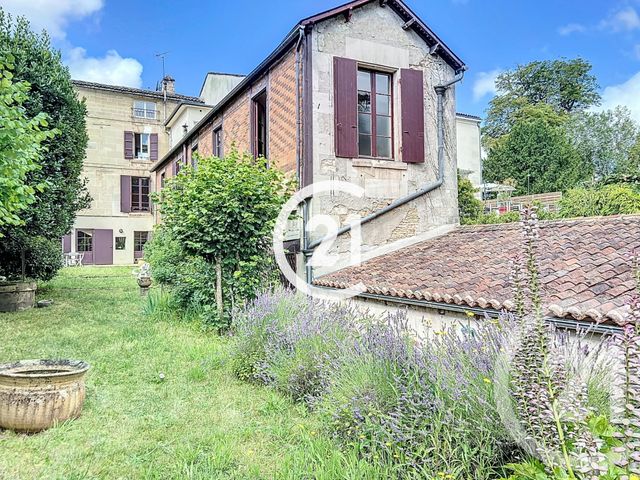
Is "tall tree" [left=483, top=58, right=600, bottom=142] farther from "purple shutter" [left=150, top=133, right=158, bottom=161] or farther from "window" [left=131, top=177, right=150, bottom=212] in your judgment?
"window" [left=131, top=177, right=150, bottom=212]

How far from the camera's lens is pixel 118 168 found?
25.6m

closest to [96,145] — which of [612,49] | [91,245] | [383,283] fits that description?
[91,245]

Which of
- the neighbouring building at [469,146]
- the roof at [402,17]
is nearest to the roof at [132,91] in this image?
the neighbouring building at [469,146]

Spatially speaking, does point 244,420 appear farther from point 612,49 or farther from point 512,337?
point 612,49

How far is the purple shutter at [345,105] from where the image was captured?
26.0 feet

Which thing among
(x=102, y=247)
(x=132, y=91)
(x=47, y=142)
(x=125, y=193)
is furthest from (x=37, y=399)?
(x=132, y=91)

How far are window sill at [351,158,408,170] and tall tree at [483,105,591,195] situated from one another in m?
16.4

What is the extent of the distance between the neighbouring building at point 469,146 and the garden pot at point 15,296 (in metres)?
17.6

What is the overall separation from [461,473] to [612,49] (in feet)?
109

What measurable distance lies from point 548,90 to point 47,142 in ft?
107

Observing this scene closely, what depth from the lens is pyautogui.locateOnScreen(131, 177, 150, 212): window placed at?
25984mm

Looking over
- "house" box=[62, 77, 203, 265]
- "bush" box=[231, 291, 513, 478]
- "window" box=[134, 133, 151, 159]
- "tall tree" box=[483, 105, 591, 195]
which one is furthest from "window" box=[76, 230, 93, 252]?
"bush" box=[231, 291, 513, 478]

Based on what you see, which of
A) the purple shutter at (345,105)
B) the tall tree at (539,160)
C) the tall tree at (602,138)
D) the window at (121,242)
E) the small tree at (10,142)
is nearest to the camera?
the small tree at (10,142)

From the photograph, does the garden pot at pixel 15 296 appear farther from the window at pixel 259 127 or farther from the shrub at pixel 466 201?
the shrub at pixel 466 201
